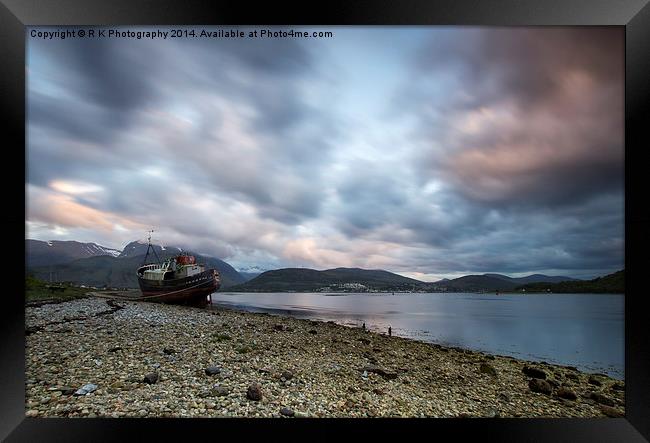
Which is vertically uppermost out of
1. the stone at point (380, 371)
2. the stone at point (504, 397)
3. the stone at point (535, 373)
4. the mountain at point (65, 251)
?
the mountain at point (65, 251)

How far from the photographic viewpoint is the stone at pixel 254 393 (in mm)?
3014

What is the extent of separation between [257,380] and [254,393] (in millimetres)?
362

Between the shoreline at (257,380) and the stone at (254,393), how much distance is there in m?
0.01

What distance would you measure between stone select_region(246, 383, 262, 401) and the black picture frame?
0.24m

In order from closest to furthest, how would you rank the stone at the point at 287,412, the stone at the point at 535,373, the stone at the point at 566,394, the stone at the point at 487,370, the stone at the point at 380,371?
1. the stone at the point at 287,412
2. the stone at the point at 566,394
3. the stone at the point at 380,371
4. the stone at the point at 487,370
5. the stone at the point at 535,373

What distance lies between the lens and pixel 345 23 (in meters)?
2.87

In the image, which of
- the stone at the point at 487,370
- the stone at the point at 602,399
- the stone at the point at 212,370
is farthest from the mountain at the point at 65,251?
the stone at the point at 602,399

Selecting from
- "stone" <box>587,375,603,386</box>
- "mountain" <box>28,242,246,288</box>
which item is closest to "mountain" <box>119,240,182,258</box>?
"mountain" <box>28,242,246,288</box>

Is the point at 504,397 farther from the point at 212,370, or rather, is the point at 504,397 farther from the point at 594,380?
the point at 212,370

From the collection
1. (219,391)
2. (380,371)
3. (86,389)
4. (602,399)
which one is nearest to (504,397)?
(602,399)

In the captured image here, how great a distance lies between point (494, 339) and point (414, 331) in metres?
2.30

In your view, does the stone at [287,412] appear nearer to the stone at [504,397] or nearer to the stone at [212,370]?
the stone at [212,370]

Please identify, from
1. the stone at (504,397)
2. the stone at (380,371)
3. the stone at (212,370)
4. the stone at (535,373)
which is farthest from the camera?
the stone at (535,373)

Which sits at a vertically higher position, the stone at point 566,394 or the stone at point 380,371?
the stone at point 380,371
